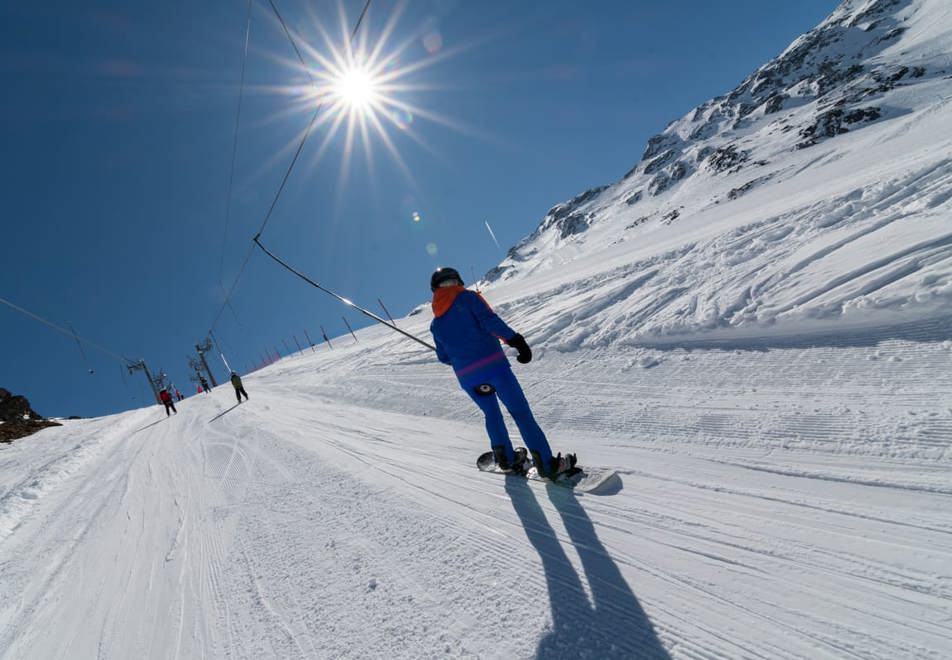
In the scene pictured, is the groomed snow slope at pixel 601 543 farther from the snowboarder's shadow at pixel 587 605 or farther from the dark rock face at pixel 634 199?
the dark rock face at pixel 634 199

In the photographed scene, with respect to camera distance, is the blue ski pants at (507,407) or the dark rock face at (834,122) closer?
the blue ski pants at (507,407)

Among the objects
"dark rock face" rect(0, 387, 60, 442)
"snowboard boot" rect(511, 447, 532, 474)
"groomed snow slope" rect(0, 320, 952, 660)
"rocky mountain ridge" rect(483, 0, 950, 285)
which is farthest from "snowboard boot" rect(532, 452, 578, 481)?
"rocky mountain ridge" rect(483, 0, 950, 285)

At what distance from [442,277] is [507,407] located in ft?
3.91

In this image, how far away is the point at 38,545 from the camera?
14.9ft

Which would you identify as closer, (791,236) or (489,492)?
(489,492)

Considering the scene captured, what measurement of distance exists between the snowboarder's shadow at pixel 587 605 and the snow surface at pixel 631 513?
0.04 feet

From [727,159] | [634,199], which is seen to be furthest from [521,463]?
[634,199]

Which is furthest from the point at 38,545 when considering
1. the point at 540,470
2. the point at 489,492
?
the point at 540,470

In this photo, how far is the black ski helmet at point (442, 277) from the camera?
3.27 m

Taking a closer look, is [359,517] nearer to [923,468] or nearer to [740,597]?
[740,597]

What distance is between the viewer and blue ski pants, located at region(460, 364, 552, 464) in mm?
3043

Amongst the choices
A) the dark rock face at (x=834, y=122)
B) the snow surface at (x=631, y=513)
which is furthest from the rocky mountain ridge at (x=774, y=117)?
→ the snow surface at (x=631, y=513)

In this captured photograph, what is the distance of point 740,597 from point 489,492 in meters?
1.80

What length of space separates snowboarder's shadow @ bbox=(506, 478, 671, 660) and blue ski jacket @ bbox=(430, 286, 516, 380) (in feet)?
3.92
